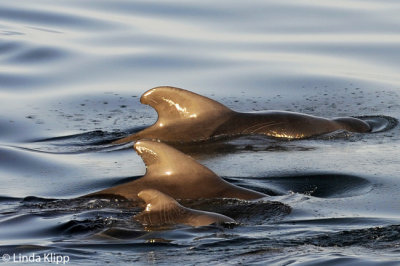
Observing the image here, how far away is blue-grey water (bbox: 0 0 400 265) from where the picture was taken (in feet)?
25.4

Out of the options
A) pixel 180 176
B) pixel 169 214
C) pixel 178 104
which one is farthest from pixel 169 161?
pixel 178 104

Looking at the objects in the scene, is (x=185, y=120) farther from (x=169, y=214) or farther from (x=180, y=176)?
(x=169, y=214)

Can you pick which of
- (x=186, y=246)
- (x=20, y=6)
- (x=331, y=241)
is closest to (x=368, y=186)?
(x=331, y=241)

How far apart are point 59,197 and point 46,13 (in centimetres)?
1278

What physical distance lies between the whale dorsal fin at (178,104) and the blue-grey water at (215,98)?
43 centimetres

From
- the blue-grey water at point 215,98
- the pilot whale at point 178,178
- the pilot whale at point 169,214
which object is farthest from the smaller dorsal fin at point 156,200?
the pilot whale at point 178,178

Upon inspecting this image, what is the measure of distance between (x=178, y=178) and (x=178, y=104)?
278 cm

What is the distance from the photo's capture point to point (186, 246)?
24.7ft

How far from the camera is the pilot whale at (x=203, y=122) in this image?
37.7 feet

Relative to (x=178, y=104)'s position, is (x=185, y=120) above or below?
below

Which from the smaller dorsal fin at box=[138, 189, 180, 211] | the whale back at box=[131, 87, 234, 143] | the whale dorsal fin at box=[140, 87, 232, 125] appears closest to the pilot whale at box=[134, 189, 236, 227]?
the smaller dorsal fin at box=[138, 189, 180, 211]

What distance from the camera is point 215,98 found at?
14.5m

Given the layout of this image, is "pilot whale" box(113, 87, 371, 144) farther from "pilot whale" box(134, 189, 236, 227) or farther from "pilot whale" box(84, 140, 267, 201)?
"pilot whale" box(134, 189, 236, 227)

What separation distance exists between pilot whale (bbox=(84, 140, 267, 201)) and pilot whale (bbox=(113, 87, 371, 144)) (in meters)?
2.59
